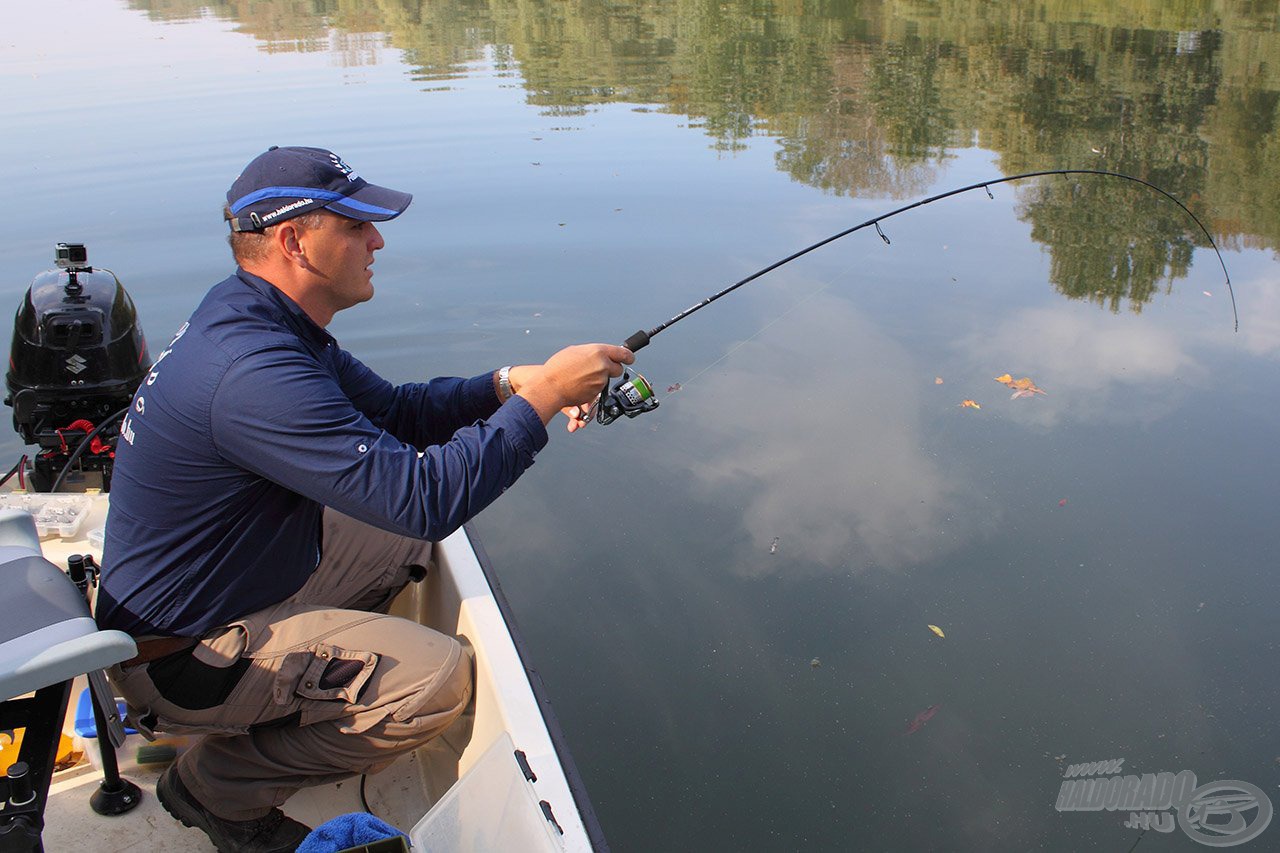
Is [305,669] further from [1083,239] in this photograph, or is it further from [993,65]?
[993,65]

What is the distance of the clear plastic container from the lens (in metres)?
3.00

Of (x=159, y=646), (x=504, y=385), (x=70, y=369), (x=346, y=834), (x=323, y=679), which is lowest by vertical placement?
(x=346, y=834)

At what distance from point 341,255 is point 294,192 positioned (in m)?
0.15

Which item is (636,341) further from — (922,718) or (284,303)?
(922,718)

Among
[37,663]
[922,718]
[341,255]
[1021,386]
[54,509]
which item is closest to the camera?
[37,663]

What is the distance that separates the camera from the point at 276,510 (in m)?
2.14

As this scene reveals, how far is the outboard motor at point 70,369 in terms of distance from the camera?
11.1 feet

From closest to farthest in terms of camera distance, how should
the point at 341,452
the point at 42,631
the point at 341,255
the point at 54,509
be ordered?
the point at 42,631, the point at 341,452, the point at 341,255, the point at 54,509

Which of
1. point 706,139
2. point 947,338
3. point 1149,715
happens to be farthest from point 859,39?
point 1149,715

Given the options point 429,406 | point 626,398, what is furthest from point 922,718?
point 429,406

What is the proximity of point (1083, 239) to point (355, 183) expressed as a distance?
5.75m

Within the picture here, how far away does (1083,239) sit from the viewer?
22.7 feet

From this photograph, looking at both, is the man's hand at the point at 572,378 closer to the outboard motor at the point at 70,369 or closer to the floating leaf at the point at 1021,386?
the outboard motor at the point at 70,369

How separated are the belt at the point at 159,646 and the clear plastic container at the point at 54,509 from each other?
3.48ft
